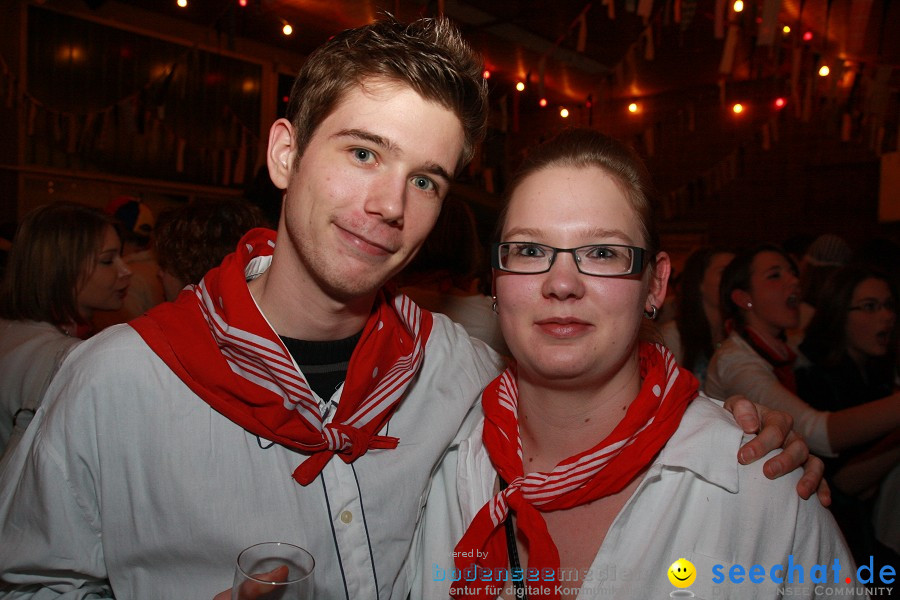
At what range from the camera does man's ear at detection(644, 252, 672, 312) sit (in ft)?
5.25

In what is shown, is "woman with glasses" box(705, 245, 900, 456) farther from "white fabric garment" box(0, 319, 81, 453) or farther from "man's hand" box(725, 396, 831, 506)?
"white fabric garment" box(0, 319, 81, 453)

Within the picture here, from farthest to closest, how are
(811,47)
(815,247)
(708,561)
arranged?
(811,47) < (815,247) < (708,561)

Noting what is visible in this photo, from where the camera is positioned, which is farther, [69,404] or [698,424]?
[698,424]

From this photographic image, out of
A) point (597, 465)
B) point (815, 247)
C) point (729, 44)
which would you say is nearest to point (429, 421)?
point (597, 465)

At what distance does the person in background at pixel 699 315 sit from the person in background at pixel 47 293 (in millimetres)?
3103

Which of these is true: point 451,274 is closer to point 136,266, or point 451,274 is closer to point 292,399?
point 292,399

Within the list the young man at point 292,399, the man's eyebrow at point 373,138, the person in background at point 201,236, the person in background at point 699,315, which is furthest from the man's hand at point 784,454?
the person in background at point 699,315

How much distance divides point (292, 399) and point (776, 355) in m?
2.73

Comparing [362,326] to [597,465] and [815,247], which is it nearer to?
[597,465]

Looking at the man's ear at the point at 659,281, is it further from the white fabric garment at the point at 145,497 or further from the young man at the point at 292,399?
the white fabric garment at the point at 145,497

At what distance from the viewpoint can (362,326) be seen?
67.7 inches

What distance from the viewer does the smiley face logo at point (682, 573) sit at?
52.3 inches

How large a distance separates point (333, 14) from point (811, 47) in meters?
5.49

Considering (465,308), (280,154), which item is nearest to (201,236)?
(280,154)
